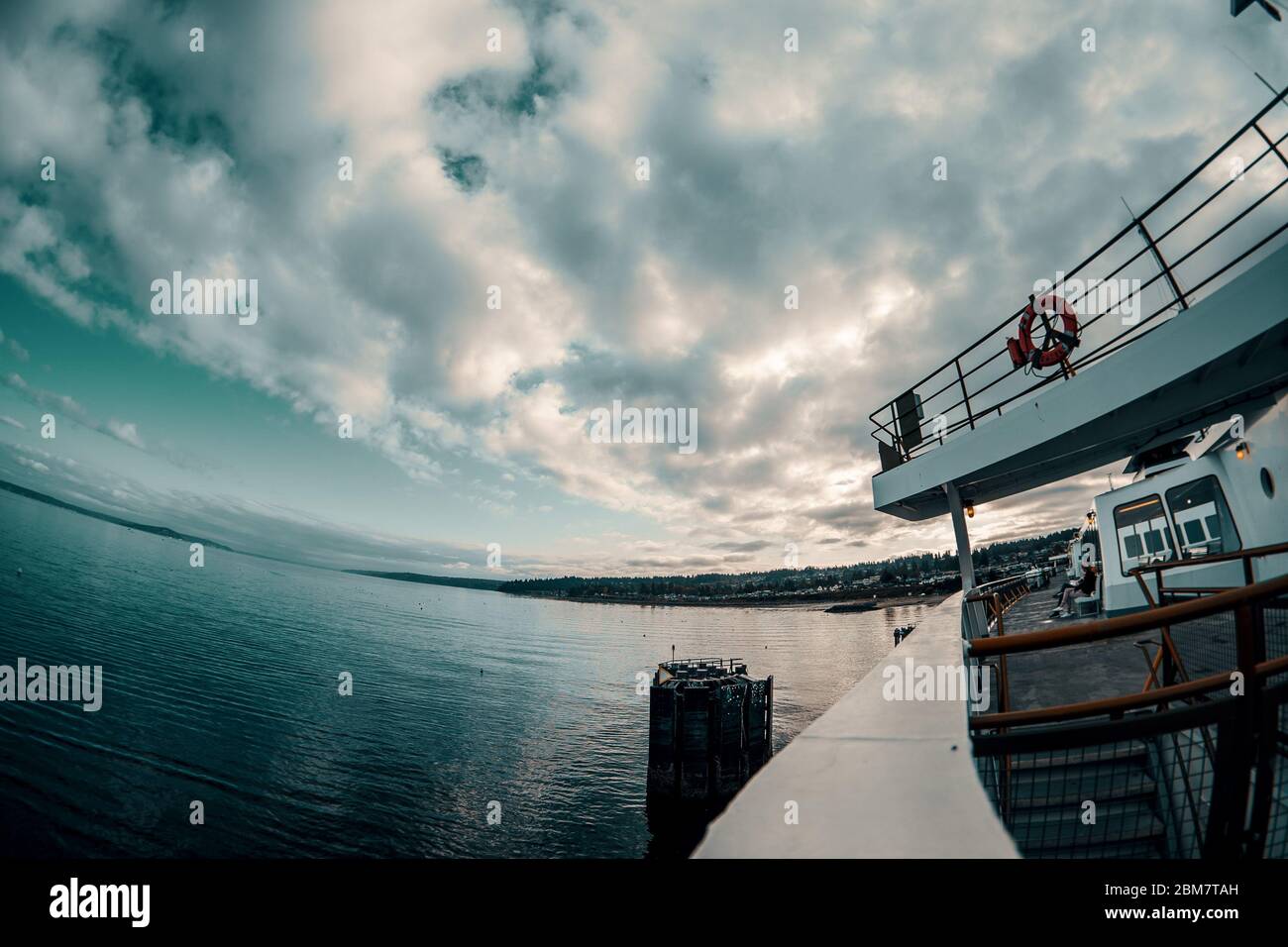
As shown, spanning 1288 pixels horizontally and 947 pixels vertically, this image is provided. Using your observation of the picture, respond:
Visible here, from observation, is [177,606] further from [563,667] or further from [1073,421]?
[1073,421]

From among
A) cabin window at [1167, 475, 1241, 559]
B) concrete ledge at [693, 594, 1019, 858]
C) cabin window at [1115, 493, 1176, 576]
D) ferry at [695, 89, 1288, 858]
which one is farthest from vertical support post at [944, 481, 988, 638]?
concrete ledge at [693, 594, 1019, 858]

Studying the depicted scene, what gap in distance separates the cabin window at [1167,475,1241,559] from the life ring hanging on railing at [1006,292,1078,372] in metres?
4.03

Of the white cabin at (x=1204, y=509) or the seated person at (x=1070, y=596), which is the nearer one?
the white cabin at (x=1204, y=509)

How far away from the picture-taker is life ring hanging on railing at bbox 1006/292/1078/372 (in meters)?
7.61

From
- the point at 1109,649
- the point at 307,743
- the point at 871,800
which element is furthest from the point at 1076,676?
the point at 307,743

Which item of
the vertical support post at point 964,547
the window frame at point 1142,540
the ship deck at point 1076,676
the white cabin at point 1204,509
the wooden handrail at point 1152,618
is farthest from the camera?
the window frame at point 1142,540

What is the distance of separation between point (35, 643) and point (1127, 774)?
55.8 meters

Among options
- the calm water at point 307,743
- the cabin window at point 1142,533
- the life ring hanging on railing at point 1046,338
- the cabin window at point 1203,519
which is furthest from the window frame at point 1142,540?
the calm water at point 307,743

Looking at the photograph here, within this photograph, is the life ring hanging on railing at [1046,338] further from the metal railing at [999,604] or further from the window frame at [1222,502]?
the metal railing at [999,604]

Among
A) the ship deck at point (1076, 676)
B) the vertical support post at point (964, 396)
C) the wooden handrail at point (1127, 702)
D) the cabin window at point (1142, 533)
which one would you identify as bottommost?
the ship deck at point (1076, 676)

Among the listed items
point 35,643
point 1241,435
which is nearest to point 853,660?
point 1241,435
